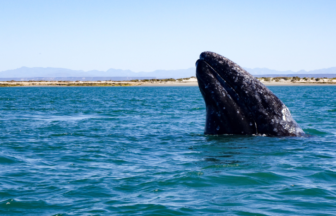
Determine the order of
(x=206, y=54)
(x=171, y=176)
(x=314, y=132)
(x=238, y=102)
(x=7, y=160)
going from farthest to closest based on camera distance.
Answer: (x=314, y=132) < (x=206, y=54) < (x=238, y=102) < (x=7, y=160) < (x=171, y=176)

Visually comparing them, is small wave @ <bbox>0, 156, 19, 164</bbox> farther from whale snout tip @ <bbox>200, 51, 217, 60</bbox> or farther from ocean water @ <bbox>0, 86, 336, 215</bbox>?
whale snout tip @ <bbox>200, 51, 217, 60</bbox>

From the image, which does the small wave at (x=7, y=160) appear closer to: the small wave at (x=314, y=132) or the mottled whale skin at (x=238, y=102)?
the mottled whale skin at (x=238, y=102)

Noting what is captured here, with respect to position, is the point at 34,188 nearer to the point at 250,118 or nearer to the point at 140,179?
the point at 140,179

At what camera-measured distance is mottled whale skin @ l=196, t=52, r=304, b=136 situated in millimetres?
8680

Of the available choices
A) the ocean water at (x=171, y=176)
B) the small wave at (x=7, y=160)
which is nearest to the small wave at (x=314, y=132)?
the ocean water at (x=171, y=176)

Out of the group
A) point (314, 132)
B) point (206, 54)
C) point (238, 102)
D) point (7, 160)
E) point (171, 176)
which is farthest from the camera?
point (314, 132)

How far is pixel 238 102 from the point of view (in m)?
8.77

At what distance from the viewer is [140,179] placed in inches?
262

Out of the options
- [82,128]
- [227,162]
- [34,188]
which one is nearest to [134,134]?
[82,128]

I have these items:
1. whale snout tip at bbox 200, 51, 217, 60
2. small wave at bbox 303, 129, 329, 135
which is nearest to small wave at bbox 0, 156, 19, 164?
whale snout tip at bbox 200, 51, 217, 60

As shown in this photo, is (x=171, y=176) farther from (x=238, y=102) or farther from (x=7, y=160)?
(x=7, y=160)

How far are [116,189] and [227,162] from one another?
2379 mm

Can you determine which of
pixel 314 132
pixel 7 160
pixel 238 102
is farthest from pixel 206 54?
pixel 314 132

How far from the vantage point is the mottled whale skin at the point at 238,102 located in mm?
8680
